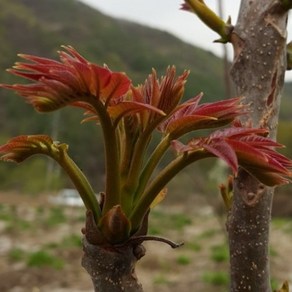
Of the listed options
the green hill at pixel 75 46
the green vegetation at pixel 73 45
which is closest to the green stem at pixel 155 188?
the green vegetation at pixel 73 45

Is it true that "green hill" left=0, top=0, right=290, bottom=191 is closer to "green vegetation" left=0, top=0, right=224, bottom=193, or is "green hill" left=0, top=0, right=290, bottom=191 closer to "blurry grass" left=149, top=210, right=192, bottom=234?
"green vegetation" left=0, top=0, right=224, bottom=193

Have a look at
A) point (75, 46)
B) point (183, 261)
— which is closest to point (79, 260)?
point (183, 261)

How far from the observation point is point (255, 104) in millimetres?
808

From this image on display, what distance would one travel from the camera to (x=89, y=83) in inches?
21.6

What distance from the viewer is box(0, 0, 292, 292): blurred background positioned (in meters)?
6.77

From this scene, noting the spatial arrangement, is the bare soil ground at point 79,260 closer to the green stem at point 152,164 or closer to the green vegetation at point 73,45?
the green stem at point 152,164

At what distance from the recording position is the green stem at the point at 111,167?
23.5 inches

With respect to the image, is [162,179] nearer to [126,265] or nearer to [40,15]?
[126,265]

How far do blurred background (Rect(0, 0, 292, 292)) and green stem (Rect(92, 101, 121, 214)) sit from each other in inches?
13.7

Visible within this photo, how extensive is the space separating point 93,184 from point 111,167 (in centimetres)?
2209

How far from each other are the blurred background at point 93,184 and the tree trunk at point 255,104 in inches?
4.6

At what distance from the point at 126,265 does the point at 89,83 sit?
0.71 feet

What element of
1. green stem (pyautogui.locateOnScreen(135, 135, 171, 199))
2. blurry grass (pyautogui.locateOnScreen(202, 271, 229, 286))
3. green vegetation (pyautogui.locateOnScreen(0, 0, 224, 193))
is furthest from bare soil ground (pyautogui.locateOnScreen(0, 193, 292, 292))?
green vegetation (pyautogui.locateOnScreen(0, 0, 224, 193))

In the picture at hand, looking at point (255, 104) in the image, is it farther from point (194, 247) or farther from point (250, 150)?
point (194, 247)
